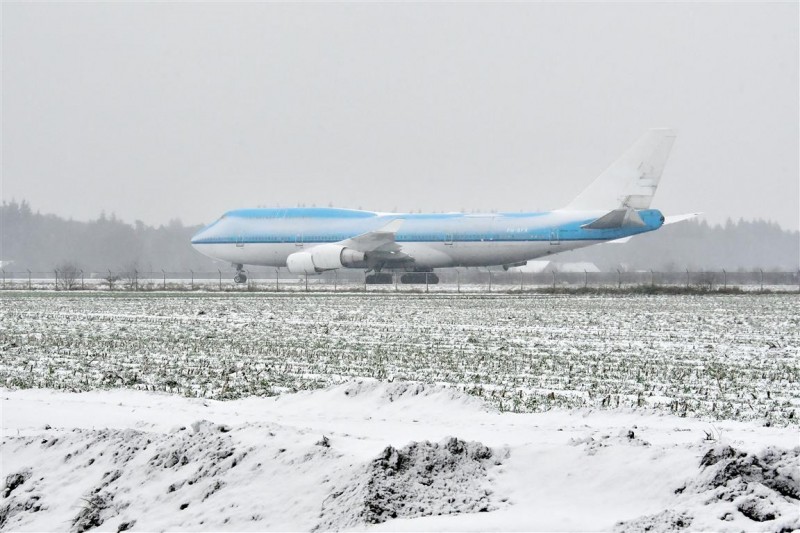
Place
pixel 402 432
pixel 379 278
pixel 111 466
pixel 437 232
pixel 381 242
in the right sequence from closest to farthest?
pixel 111 466, pixel 402 432, pixel 437 232, pixel 381 242, pixel 379 278

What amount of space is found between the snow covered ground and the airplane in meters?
35.5

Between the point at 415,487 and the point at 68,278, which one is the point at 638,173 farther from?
the point at 68,278

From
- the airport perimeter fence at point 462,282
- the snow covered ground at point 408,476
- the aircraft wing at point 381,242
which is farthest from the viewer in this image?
the airport perimeter fence at point 462,282

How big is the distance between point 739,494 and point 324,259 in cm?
4229

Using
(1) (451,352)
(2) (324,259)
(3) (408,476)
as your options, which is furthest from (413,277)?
(3) (408,476)

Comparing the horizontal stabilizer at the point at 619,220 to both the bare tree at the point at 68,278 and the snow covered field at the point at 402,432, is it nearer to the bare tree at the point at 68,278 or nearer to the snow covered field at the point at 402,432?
the snow covered field at the point at 402,432

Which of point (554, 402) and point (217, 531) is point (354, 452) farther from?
point (554, 402)

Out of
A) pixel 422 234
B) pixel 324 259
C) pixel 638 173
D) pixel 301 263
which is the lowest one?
pixel 301 263

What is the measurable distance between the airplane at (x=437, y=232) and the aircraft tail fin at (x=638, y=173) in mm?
44

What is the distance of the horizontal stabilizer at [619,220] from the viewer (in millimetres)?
42875

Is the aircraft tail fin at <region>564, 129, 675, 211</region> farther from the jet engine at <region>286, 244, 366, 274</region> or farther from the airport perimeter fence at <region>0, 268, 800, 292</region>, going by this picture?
the jet engine at <region>286, 244, 366, 274</region>

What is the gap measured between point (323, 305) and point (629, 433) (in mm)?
24522

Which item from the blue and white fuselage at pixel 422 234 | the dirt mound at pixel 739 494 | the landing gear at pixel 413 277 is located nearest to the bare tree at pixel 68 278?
the blue and white fuselage at pixel 422 234

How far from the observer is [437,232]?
4744cm
